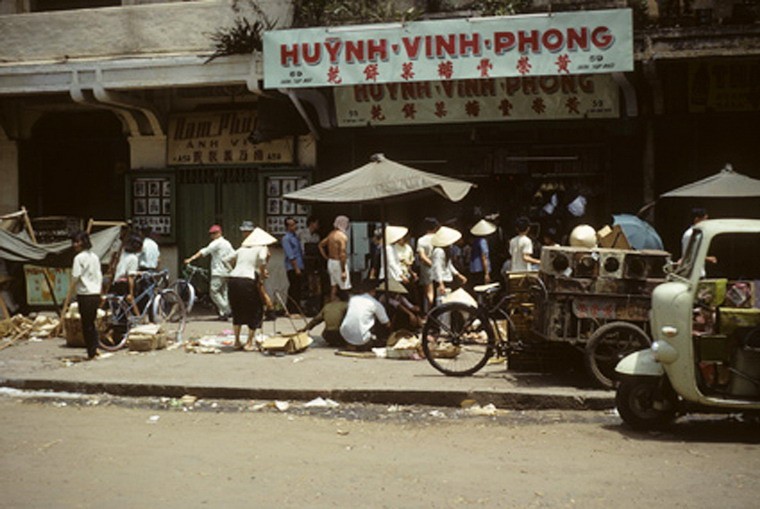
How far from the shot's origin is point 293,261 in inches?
605

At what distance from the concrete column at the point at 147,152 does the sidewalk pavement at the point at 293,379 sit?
6.17 meters

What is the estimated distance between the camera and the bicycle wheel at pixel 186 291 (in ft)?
47.1

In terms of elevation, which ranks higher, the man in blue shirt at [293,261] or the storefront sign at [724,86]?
the storefront sign at [724,86]

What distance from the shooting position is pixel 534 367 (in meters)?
9.52

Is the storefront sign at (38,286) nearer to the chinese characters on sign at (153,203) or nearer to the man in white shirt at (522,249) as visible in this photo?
the chinese characters on sign at (153,203)

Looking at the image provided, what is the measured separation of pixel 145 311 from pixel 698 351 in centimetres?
835

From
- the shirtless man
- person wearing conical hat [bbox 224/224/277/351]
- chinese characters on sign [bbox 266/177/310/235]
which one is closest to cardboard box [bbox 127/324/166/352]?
person wearing conical hat [bbox 224/224/277/351]

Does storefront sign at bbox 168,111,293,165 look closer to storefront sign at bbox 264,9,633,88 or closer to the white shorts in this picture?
storefront sign at bbox 264,9,633,88

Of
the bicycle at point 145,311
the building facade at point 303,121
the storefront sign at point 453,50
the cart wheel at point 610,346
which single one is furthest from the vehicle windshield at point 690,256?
the bicycle at point 145,311

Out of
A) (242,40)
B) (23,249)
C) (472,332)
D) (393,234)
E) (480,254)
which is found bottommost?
(472,332)

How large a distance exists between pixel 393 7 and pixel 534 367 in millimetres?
7424

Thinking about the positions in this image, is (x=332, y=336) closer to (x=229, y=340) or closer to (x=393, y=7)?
(x=229, y=340)

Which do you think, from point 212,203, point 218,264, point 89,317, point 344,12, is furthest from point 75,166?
point 89,317

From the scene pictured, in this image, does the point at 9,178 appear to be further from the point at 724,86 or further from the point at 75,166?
the point at 724,86
